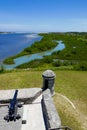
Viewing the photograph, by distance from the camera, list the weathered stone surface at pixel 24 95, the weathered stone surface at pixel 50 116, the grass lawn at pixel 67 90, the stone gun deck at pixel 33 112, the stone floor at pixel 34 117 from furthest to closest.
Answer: the weathered stone surface at pixel 24 95 < the grass lawn at pixel 67 90 < the stone floor at pixel 34 117 < the stone gun deck at pixel 33 112 < the weathered stone surface at pixel 50 116

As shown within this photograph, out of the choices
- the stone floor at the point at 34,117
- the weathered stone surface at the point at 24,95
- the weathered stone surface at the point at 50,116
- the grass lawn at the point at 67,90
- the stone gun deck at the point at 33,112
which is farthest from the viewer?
the weathered stone surface at the point at 24,95

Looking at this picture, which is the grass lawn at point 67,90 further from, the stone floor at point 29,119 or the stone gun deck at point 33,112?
the stone floor at point 29,119

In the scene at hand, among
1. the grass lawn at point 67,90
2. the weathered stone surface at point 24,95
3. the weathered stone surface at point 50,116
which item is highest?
the weathered stone surface at point 50,116

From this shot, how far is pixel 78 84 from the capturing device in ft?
62.7

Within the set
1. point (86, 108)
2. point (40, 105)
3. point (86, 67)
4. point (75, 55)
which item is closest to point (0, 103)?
point (40, 105)

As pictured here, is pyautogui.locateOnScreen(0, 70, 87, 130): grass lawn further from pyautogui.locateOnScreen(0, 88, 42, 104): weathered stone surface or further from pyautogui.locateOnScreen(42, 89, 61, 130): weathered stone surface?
pyautogui.locateOnScreen(0, 88, 42, 104): weathered stone surface

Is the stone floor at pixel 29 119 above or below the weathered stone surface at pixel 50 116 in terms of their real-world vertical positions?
below

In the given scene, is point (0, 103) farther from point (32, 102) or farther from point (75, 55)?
point (75, 55)

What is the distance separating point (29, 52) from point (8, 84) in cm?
4302

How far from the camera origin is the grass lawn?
1151 cm

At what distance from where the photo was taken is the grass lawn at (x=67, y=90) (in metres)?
11.5

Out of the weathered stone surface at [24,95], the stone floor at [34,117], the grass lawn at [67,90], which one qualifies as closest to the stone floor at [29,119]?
the stone floor at [34,117]

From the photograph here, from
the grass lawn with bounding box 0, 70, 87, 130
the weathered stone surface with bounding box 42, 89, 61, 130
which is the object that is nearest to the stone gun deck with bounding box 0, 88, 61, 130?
the weathered stone surface with bounding box 42, 89, 61, 130

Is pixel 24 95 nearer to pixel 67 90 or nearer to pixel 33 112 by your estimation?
pixel 33 112
